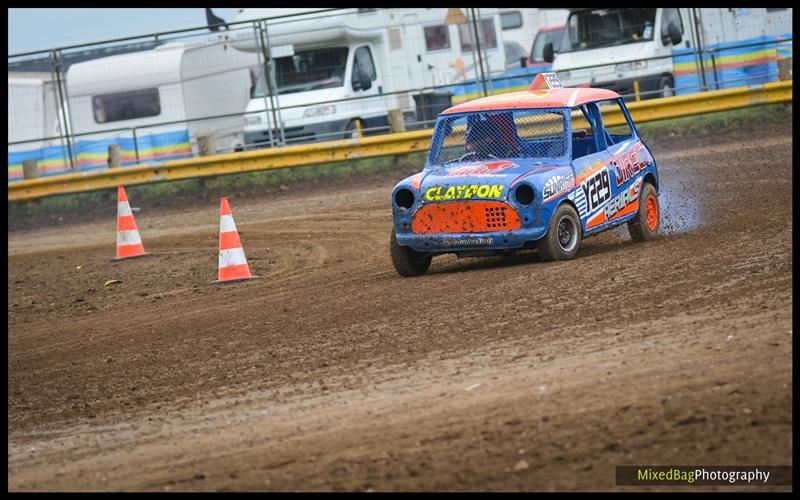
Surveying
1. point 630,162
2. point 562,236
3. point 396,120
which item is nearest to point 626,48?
point 396,120

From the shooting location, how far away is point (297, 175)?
20.0 metres

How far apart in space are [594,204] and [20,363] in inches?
196

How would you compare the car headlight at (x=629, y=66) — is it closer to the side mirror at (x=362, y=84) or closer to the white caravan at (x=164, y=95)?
the side mirror at (x=362, y=84)

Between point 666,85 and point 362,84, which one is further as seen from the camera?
point 362,84

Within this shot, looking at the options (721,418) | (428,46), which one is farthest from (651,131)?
(721,418)

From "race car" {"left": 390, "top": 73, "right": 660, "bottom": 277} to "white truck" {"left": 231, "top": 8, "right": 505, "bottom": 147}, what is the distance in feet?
27.3

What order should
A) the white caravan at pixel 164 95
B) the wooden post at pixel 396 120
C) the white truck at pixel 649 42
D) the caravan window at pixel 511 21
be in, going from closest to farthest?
the wooden post at pixel 396 120
the white truck at pixel 649 42
the white caravan at pixel 164 95
the caravan window at pixel 511 21

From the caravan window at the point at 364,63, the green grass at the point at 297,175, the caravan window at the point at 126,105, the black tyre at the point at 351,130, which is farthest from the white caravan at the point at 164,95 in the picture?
the caravan window at the point at 364,63

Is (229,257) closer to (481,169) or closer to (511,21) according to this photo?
(481,169)

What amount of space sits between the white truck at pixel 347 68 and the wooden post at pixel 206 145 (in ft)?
2.01

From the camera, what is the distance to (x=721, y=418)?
4957mm

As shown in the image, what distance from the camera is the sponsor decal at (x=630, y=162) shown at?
36.2ft

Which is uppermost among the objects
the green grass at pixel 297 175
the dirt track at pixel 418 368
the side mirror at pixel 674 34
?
the side mirror at pixel 674 34

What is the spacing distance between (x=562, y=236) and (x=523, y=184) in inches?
24.7
